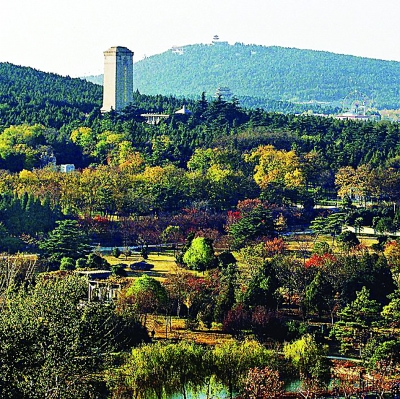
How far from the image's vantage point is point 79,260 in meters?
44.5

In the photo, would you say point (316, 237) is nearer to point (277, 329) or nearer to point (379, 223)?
point (379, 223)

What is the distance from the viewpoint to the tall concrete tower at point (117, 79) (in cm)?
8238

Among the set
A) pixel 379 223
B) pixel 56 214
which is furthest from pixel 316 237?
pixel 56 214

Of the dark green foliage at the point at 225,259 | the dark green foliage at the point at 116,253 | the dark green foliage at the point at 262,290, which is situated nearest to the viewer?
the dark green foliage at the point at 262,290

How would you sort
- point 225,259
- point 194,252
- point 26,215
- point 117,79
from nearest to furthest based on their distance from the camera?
point 225,259
point 194,252
point 26,215
point 117,79

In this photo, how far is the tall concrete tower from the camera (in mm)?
82375

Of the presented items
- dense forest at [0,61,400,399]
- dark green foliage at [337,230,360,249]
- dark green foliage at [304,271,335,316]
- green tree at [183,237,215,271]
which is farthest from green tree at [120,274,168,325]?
dark green foliage at [337,230,360,249]

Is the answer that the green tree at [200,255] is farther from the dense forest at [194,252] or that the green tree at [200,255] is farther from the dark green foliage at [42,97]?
the dark green foliage at [42,97]

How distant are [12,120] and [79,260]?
32585mm

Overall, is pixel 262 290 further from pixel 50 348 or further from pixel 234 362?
pixel 50 348

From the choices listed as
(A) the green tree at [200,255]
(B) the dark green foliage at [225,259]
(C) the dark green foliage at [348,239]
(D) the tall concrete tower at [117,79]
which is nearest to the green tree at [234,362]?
(B) the dark green foliage at [225,259]

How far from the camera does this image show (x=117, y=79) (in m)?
82.9

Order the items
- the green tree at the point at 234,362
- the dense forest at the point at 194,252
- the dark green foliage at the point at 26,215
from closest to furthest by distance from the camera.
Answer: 1. the dense forest at the point at 194,252
2. the green tree at the point at 234,362
3. the dark green foliage at the point at 26,215

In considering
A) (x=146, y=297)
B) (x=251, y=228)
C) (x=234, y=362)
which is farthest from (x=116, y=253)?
(x=234, y=362)
